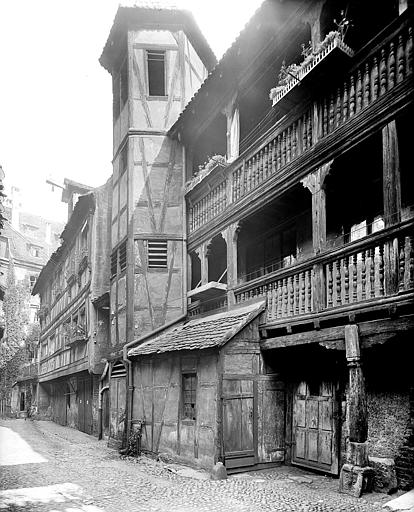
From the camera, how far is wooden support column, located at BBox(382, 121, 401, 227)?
8.41 m

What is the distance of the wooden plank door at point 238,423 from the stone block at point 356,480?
2616 mm

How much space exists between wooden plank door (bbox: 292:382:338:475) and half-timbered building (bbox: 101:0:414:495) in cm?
4

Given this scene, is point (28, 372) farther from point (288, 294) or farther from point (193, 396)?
point (288, 294)

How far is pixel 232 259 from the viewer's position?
1377cm

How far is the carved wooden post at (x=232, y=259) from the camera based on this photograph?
13.6m

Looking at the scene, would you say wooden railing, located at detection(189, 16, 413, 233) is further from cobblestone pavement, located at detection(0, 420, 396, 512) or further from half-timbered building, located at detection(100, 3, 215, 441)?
cobblestone pavement, located at detection(0, 420, 396, 512)

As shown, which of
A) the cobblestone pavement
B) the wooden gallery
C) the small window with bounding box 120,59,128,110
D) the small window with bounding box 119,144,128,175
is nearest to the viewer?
the cobblestone pavement

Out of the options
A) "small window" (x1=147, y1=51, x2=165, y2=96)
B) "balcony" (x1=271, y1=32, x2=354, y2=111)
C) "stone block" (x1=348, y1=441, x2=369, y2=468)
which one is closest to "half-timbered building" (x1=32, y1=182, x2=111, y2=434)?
"small window" (x1=147, y1=51, x2=165, y2=96)

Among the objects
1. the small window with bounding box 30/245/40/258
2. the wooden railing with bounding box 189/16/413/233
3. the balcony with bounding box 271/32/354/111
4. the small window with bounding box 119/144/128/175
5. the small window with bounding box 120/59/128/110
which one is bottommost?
the wooden railing with bounding box 189/16/413/233

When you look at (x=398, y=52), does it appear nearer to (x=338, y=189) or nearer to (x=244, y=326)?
(x=338, y=189)

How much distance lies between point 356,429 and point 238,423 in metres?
2.97

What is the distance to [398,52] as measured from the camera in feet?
27.9

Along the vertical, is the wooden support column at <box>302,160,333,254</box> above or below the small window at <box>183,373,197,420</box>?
above

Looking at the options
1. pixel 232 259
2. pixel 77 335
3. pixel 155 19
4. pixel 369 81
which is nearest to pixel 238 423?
pixel 232 259
